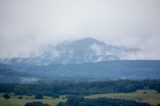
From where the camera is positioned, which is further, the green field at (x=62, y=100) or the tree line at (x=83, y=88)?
the tree line at (x=83, y=88)

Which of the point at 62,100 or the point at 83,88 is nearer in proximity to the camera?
the point at 62,100

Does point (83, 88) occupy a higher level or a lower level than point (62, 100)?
higher

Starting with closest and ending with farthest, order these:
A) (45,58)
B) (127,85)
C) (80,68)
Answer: (127,85)
(80,68)
(45,58)

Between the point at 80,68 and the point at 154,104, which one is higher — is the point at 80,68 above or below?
above

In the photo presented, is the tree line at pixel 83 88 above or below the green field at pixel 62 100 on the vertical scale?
above

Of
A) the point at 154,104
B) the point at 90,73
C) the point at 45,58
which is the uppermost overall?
the point at 45,58

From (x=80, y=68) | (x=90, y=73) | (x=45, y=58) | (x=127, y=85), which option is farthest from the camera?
(x=45, y=58)

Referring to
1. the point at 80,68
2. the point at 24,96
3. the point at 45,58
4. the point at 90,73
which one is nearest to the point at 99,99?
the point at 24,96

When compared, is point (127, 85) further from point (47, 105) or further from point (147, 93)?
point (47, 105)

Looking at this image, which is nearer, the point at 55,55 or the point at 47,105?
the point at 47,105

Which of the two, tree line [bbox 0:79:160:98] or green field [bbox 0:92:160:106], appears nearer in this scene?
green field [bbox 0:92:160:106]

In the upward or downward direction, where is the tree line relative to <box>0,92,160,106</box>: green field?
upward
